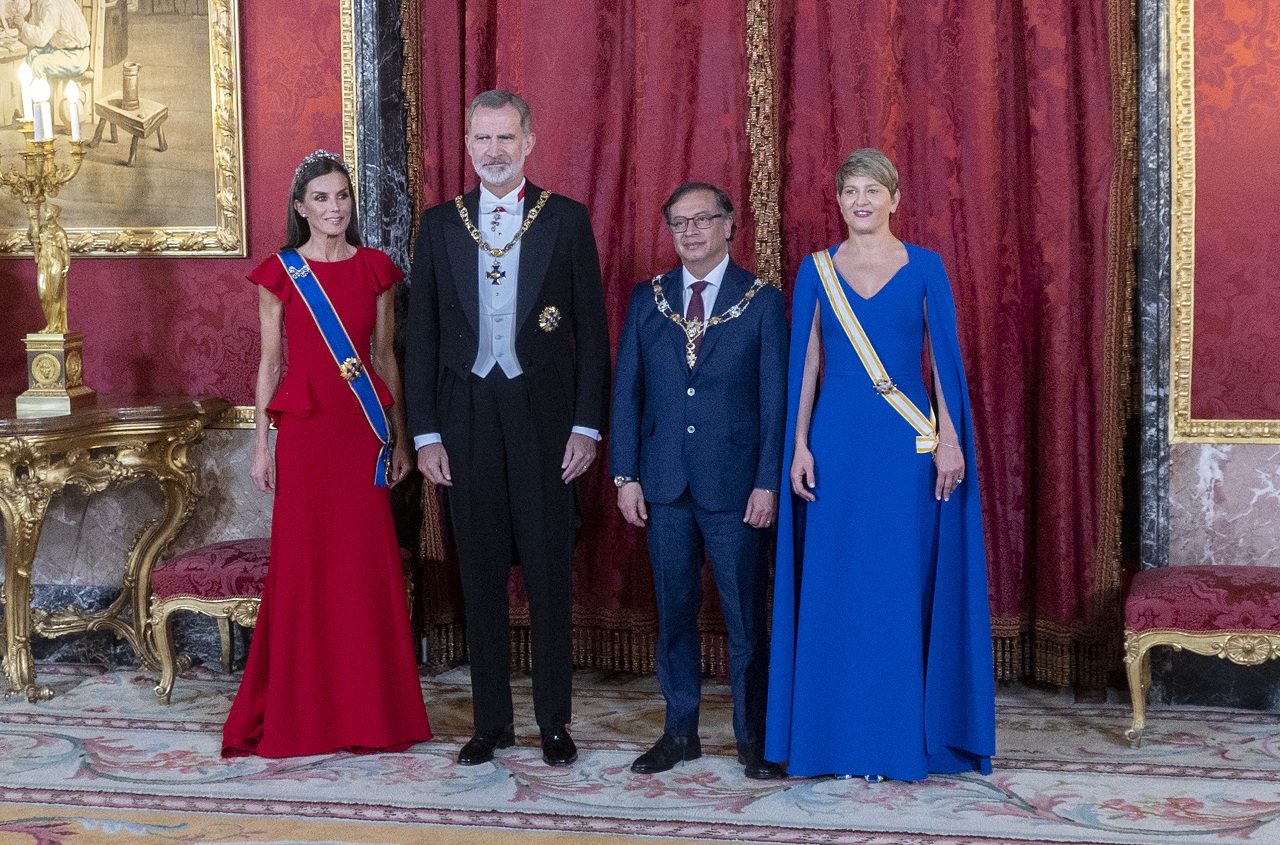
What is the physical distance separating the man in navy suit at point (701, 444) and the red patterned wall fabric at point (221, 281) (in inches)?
55.0

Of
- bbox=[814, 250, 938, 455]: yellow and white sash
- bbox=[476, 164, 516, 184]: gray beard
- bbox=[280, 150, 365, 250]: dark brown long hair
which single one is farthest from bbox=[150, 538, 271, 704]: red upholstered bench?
bbox=[814, 250, 938, 455]: yellow and white sash

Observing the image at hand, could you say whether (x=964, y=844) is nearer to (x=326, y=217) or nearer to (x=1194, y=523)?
(x=1194, y=523)

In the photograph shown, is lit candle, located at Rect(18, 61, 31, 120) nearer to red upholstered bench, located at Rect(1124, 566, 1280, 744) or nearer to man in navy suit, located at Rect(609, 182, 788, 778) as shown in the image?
man in navy suit, located at Rect(609, 182, 788, 778)

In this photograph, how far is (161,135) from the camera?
3994mm

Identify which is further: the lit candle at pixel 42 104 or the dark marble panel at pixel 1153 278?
the lit candle at pixel 42 104

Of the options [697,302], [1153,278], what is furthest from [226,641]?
[1153,278]

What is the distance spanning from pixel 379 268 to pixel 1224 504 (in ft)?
7.61

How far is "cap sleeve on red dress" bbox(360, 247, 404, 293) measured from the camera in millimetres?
3342

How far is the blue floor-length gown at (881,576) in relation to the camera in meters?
2.98

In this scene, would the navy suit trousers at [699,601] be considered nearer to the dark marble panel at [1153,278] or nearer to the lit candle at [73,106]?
the dark marble panel at [1153,278]

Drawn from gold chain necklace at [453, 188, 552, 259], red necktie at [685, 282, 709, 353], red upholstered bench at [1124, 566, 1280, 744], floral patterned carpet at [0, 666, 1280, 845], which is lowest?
floral patterned carpet at [0, 666, 1280, 845]

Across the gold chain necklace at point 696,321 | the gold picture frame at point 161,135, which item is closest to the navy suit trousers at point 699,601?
the gold chain necklace at point 696,321

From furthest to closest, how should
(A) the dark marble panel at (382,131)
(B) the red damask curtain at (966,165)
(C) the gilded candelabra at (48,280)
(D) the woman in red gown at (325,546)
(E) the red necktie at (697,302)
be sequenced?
(A) the dark marble panel at (382,131)
(C) the gilded candelabra at (48,280)
(B) the red damask curtain at (966,165)
(D) the woman in red gown at (325,546)
(E) the red necktie at (697,302)

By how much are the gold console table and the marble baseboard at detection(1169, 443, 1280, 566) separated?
274cm
